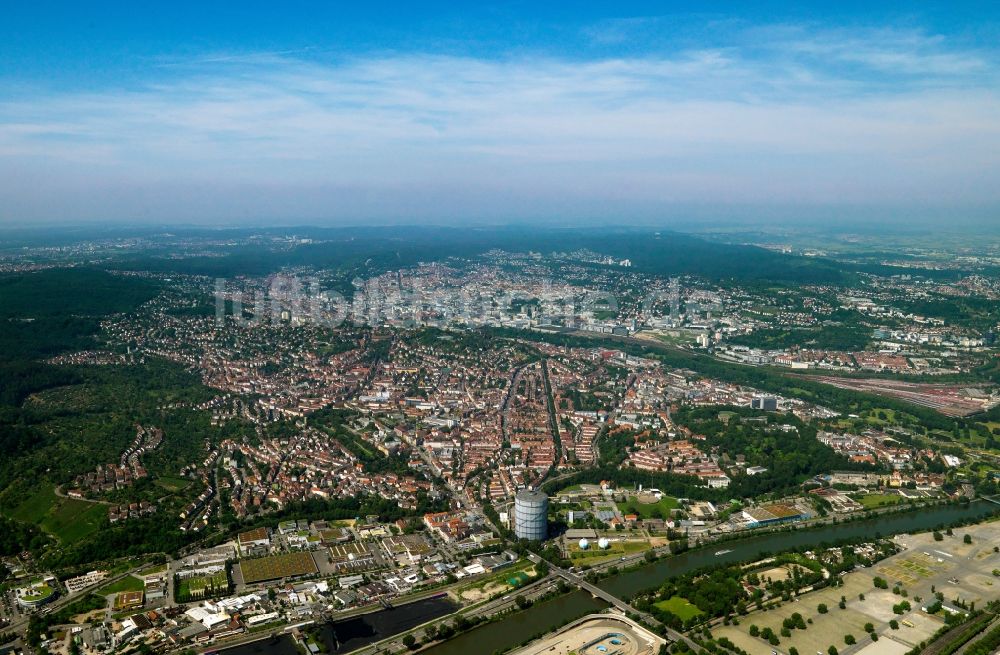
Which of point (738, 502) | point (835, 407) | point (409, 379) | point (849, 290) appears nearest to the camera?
point (738, 502)

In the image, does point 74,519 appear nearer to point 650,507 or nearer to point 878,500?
point 650,507

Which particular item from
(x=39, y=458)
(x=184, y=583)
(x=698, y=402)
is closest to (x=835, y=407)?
(x=698, y=402)

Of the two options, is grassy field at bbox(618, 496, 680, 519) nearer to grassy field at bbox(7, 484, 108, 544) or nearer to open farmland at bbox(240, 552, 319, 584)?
open farmland at bbox(240, 552, 319, 584)

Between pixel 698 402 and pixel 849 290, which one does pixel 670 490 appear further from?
pixel 849 290

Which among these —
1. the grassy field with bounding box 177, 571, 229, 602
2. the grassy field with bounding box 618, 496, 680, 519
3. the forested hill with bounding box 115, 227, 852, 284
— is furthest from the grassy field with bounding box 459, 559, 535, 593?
the forested hill with bounding box 115, 227, 852, 284

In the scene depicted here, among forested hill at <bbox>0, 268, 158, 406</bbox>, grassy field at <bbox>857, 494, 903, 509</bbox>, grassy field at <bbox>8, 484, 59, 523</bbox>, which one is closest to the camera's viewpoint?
grassy field at <bbox>8, 484, 59, 523</bbox>

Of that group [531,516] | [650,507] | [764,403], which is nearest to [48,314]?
[531,516]
